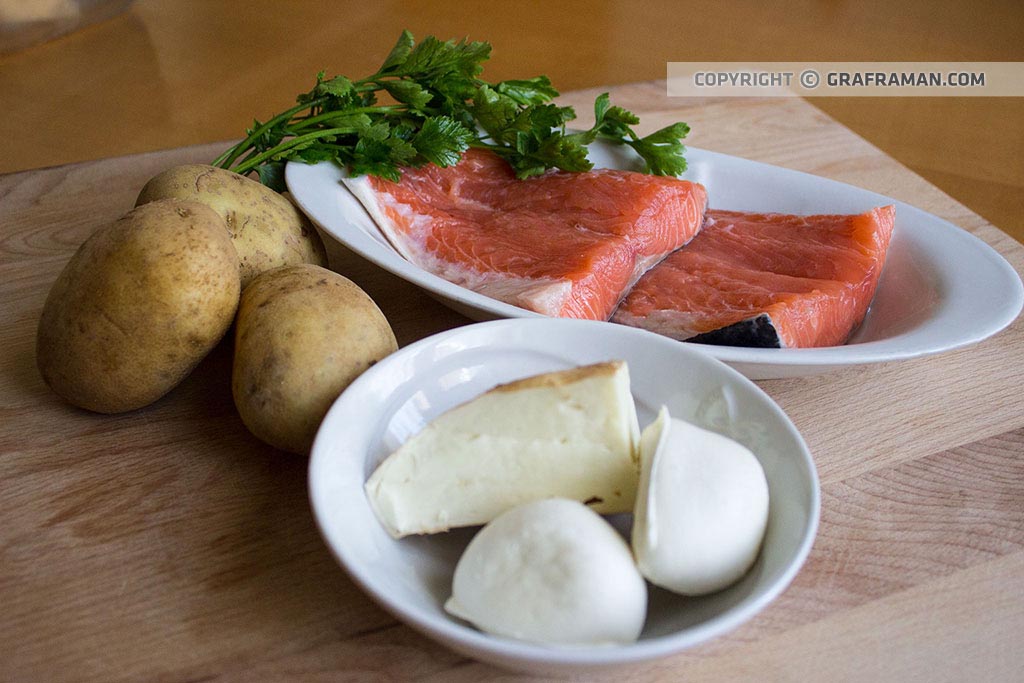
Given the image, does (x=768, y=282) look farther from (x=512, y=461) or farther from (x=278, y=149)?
(x=278, y=149)

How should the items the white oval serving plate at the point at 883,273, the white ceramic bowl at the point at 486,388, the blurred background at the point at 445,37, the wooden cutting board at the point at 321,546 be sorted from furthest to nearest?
the blurred background at the point at 445,37, the white oval serving plate at the point at 883,273, the wooden cutting board at the point at 321,546, the white ceramic bowl at the point at 486,388

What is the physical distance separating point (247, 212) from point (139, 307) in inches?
9.6

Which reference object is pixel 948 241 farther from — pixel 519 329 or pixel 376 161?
pixel 376 161

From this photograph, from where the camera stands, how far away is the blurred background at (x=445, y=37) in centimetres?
237

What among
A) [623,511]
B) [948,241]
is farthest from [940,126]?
[623,511]

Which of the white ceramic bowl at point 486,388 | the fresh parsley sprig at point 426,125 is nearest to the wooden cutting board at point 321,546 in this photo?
the white ceramic bowl at point 486,388

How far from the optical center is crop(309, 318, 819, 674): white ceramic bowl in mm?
676

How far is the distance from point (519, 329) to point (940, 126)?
2213mm

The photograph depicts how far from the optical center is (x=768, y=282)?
122cm

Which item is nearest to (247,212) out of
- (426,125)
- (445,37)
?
(426,125)

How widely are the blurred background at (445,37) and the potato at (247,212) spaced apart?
3.58 ft

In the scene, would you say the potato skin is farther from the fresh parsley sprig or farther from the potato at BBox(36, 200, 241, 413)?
the fresh parsley sprig

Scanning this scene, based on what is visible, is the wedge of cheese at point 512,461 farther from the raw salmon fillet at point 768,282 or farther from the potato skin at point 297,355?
the raw salmon fillet at point 768,282

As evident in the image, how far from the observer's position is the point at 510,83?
1.43 metres
